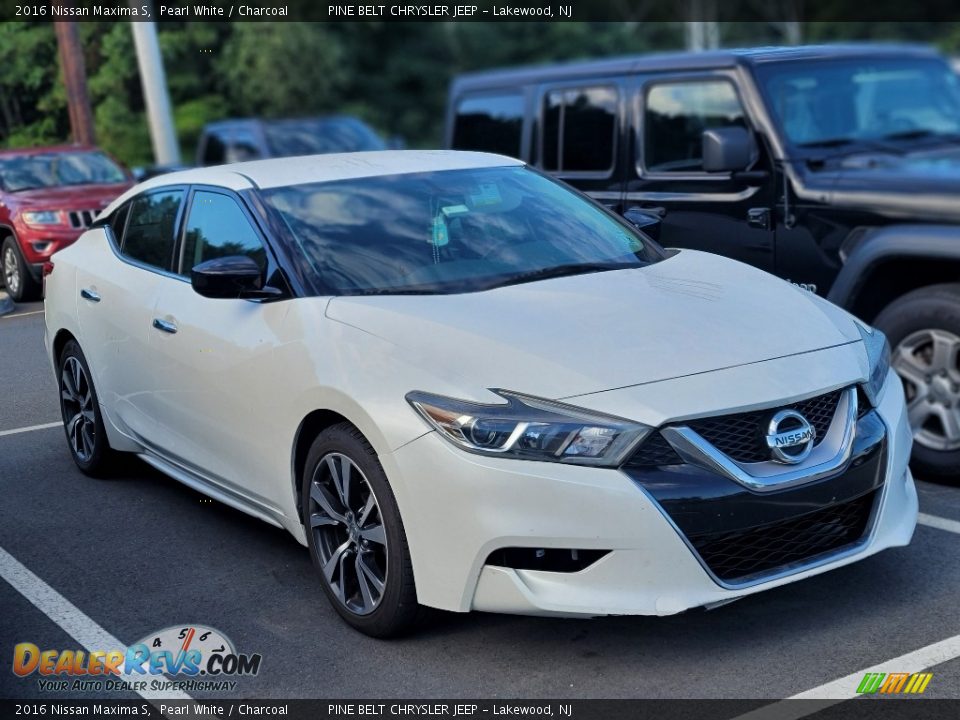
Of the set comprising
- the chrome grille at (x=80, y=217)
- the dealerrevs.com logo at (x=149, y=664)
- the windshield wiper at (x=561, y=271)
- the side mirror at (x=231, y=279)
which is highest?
the side mirror at (x=231, y=279)

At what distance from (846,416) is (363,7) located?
37748 mm

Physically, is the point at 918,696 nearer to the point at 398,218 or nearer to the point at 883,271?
the point at 398,218

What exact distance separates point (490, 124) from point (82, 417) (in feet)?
11.4

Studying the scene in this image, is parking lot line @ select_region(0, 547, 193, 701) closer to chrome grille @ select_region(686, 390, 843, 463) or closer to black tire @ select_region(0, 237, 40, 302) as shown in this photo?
chrome grille @ select_region(686, 390, 843, 463)

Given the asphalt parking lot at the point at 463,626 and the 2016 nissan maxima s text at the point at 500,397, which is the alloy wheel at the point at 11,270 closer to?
the asphalt parking lot at the point at 463,626

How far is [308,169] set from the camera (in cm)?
545

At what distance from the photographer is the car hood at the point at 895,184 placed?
19.5 ft

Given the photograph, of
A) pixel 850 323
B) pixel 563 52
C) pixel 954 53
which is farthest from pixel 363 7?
pixel 850 323

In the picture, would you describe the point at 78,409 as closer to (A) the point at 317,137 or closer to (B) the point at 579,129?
(B) the point at 579,129

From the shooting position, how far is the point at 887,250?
605 cm

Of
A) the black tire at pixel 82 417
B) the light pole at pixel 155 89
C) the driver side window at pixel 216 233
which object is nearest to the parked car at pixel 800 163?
the driver side window at pixel 216 233

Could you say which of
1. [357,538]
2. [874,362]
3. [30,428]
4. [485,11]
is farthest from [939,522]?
[485,11]

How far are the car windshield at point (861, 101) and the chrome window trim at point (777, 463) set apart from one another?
2.99 m

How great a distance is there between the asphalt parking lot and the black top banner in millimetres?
14445
